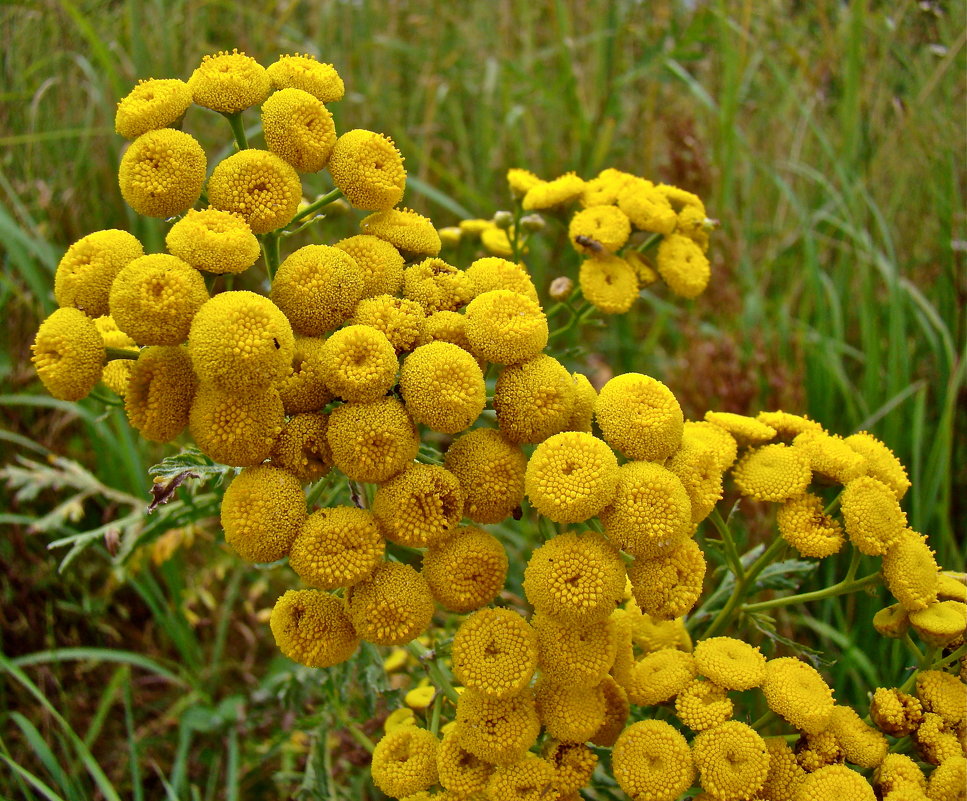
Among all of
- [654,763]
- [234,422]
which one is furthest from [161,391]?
[654,763]

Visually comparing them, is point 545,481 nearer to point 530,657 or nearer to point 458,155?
point 530,657

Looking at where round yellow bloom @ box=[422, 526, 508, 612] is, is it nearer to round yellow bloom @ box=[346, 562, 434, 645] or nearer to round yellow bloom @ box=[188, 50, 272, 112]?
round yellow bloom @ box=[346, 562, 434, 645]

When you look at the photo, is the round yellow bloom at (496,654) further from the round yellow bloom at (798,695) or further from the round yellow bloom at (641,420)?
the round yellow bloom at (798,695)

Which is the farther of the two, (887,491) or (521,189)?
(521,189)

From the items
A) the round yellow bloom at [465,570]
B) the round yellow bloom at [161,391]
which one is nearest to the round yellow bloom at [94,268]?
the round yellow bloom at [161,391]

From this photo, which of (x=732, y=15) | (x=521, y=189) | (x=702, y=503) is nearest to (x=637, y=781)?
(x=702, y=503)
